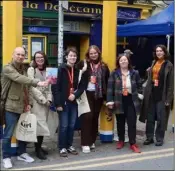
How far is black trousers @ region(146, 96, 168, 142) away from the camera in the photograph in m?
6.62

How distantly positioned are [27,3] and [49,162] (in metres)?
7.38

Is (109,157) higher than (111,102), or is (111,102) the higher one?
(111,102)

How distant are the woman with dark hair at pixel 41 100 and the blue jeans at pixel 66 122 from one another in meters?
0.25

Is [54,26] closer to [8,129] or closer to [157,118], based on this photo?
[157,118]

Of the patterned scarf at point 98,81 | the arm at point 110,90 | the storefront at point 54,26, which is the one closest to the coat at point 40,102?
the patterned scarf at point 98,81

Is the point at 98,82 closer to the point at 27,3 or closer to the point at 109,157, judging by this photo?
the point at 109,157

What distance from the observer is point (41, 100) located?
567cm

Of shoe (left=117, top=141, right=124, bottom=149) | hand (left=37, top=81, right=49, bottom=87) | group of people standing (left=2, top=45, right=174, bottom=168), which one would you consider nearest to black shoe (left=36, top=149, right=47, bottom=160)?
group of people standing (left=2, top=45, right=174, bottom=168)

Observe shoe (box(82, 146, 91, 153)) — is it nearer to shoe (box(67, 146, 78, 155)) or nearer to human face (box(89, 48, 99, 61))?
shoe (box(67, 146, 78, 155))

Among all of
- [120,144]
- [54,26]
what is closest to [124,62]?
[120,144]

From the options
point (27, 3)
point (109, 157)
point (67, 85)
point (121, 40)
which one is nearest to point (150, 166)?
point (109, 157)

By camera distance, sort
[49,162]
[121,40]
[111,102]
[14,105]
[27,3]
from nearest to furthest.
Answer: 1. [14,105]
2. [49,162]
3. [111,102]
4. [27,3]
5. [121,40]

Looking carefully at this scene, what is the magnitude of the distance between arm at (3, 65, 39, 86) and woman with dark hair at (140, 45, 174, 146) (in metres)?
2.22

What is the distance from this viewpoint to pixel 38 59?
573cm
